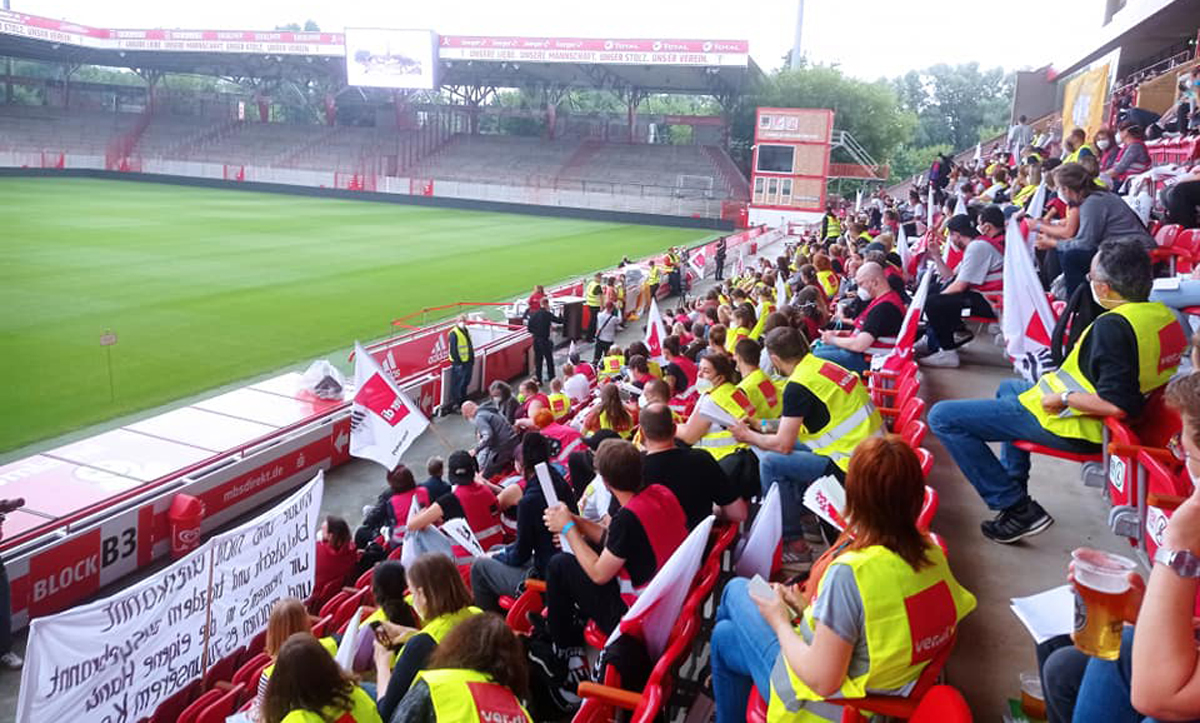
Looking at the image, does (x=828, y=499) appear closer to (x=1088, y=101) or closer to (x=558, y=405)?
(x=558, y=405)

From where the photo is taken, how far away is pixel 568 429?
854cm

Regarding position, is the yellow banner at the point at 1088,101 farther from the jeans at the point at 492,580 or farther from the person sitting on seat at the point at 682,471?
the jeans at the point at 492,580

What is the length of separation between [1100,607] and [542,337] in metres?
14.6

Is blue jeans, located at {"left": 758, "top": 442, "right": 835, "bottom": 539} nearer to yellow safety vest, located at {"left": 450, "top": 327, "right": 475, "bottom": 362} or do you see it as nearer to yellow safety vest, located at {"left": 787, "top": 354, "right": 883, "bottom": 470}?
yellow safety vest, located at {"left": 787, "top": 354, "right": 883, "bottom": 470}

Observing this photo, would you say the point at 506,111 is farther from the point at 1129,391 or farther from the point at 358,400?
the point at 1129,391

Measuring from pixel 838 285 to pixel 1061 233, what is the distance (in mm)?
5463

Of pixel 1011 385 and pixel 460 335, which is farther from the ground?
pixel 1011 385

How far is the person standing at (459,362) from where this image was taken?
581 inches

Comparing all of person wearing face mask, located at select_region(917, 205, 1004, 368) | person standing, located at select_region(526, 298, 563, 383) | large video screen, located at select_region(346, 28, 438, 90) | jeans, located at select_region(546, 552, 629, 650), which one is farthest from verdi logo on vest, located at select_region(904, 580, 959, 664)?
large video screen, located at select_region(346, 28, 438, 90)

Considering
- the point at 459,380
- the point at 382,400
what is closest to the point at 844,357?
the point at 382,400

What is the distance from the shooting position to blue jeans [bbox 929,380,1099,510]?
180 inches

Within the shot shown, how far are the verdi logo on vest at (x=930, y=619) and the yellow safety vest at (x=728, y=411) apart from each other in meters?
2.72

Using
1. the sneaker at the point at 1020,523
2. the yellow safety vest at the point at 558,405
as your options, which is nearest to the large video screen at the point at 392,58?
the yellow safety vest at the point at 558,405

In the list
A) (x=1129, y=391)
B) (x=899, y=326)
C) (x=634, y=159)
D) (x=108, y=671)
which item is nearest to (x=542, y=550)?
(x=108, y=671)
